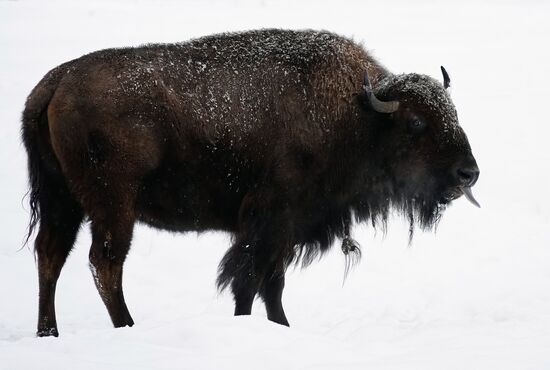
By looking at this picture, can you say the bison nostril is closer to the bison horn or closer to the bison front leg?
the bison horn

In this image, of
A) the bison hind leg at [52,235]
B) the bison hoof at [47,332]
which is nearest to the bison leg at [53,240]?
the bison hind leg at [52,235]

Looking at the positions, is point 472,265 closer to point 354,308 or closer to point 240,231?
point 354,308

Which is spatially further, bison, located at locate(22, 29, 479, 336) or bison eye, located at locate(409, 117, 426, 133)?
bison eye, located at locate(409, 117, 426, 133)

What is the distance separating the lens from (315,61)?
683 centimetres

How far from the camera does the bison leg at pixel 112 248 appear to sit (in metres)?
6.08

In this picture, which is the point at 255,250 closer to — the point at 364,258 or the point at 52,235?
the point at 52,235

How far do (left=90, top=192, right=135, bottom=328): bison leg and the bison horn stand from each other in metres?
2.01

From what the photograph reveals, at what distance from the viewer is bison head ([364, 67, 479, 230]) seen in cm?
668

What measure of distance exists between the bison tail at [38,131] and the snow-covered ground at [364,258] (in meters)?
1.21

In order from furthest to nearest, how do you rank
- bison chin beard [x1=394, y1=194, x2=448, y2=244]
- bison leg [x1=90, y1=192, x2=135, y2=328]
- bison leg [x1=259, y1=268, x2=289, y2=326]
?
bison chin beard [x1=394, y1=194, x2=448, y2=244]
bison leg [x1=259, y1=268, x2=289, y2=326]
bison leg [x1=90, y1=192, x2=135, y2=328]

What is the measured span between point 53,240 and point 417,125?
293cm

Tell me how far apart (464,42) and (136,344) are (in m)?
14.4

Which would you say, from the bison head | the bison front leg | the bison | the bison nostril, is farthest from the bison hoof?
the bison nostril

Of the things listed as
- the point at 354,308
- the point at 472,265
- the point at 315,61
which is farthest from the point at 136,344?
the point at 472,265
